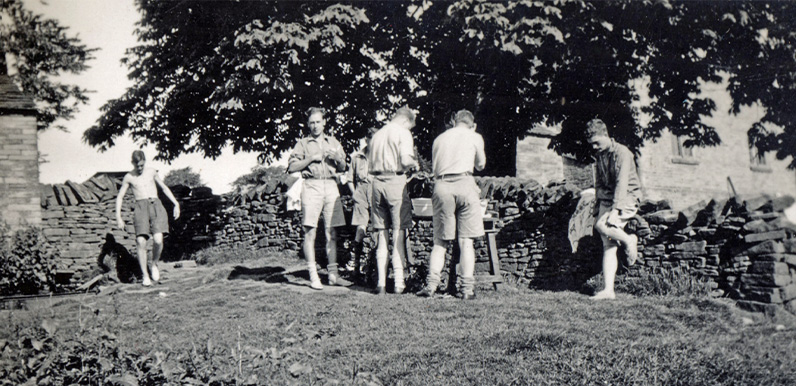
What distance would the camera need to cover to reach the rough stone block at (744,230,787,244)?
542 cm

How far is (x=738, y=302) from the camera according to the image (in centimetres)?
538

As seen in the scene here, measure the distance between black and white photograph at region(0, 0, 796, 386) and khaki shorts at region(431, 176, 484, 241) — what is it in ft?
0.08

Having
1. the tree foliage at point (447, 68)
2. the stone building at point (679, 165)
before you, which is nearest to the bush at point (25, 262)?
the tree foliage at point (447, 68)

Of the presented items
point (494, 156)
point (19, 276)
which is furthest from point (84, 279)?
point (494, 156)

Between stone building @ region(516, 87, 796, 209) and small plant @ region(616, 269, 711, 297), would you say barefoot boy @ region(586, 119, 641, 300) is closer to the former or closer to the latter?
small plant @ region(616, 269, 711, 297)

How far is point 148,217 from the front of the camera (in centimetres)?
800

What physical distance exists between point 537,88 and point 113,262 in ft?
30.4

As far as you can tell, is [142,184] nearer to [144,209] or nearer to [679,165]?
[144,209]

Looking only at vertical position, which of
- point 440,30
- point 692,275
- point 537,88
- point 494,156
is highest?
point 440,30

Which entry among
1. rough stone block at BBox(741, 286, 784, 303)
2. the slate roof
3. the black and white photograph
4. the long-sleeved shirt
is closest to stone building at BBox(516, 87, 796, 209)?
the black and white photograph

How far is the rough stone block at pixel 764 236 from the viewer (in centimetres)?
542

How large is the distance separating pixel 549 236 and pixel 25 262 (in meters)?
7.03

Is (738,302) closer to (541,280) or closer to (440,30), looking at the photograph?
(541,280)

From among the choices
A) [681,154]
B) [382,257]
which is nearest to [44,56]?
[382,257]
